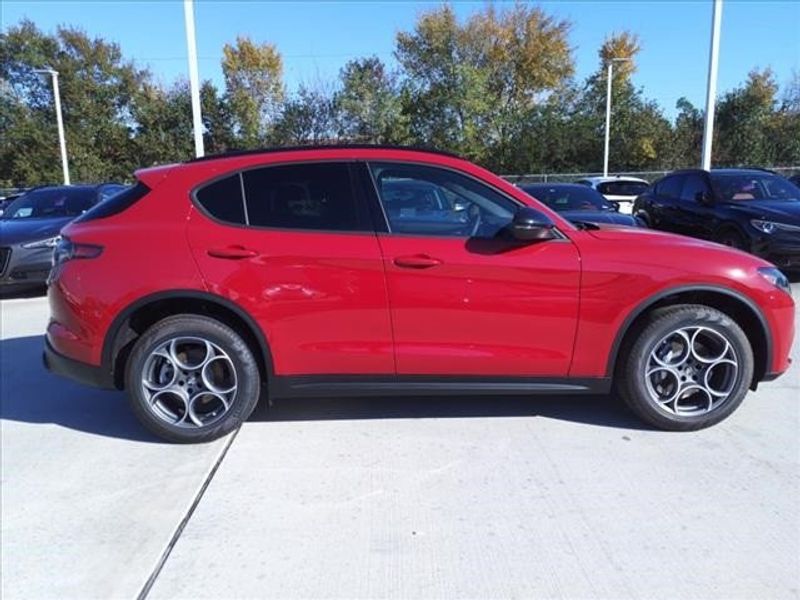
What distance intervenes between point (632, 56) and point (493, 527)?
47.0 m

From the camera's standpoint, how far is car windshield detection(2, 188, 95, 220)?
31.4 feet

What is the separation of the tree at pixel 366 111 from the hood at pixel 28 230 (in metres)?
26.0

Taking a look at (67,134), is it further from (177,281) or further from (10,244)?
(177,281)

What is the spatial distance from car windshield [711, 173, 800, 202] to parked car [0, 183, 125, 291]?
30.3 ft

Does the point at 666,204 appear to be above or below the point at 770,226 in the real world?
above

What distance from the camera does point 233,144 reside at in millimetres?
36469

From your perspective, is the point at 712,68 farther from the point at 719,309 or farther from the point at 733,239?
the point at 719,309

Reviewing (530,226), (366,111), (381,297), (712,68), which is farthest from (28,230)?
(366,111)

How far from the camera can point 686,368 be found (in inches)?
152

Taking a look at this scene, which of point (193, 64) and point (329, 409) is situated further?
point (193, 64)

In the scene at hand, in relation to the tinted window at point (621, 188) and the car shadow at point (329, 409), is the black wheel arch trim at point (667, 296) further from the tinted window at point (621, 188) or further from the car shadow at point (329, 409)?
the tinted window at point (621, 188)

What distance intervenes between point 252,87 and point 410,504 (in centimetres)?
3939

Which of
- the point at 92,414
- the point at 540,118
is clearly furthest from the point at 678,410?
the point at 540,118

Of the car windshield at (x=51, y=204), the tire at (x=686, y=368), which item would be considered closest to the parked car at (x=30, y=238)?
the car windshield at (x=51, y=204)
